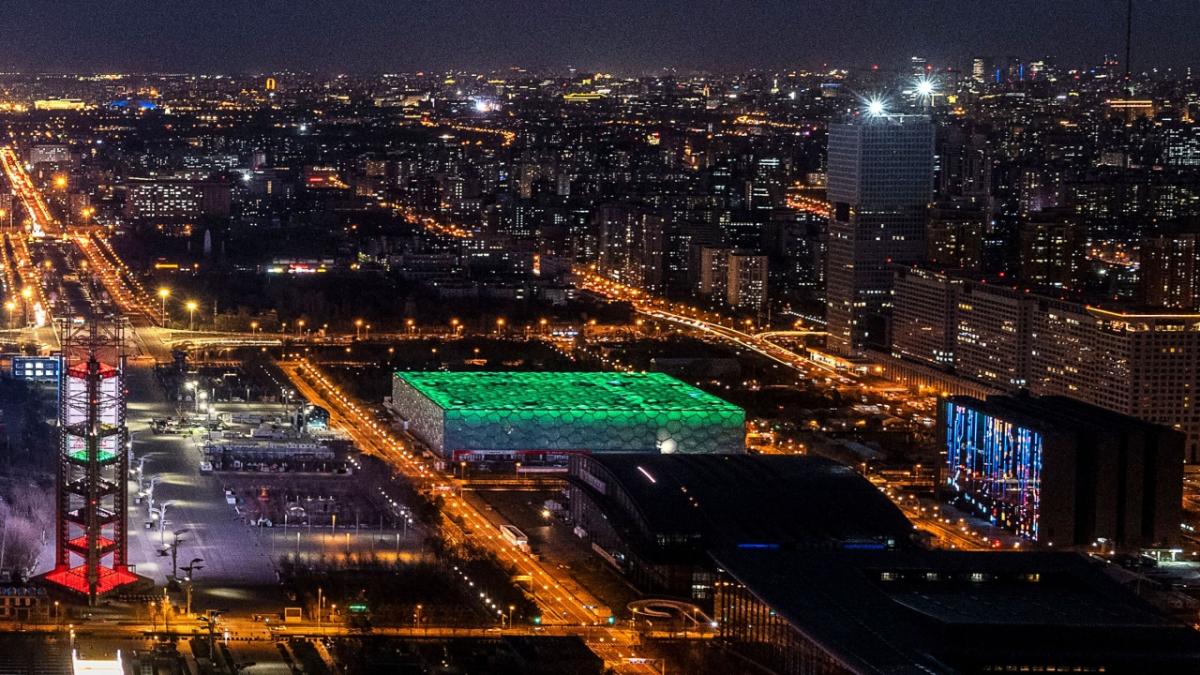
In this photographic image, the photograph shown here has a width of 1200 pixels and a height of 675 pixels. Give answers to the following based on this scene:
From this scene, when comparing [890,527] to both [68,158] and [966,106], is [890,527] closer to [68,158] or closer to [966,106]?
[966,106]

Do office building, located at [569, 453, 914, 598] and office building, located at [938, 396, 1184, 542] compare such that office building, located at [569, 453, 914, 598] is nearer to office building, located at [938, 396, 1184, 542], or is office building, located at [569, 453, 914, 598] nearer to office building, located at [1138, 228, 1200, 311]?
office building, located at [938, 396, 1184, 542]

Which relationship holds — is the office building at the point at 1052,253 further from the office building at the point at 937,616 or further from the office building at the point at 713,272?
the office building at the point at 937,616

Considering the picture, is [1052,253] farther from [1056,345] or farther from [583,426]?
[583,426]

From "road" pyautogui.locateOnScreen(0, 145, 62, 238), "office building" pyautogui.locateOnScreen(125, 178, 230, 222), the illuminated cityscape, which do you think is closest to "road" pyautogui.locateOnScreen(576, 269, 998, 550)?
the illuminated cityscape

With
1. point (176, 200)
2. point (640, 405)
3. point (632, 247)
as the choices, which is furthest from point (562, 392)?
point (176, 200)

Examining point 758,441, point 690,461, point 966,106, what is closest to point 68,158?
point 966,106

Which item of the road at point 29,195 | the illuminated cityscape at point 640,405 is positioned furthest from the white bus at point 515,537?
the road at point 29,195
